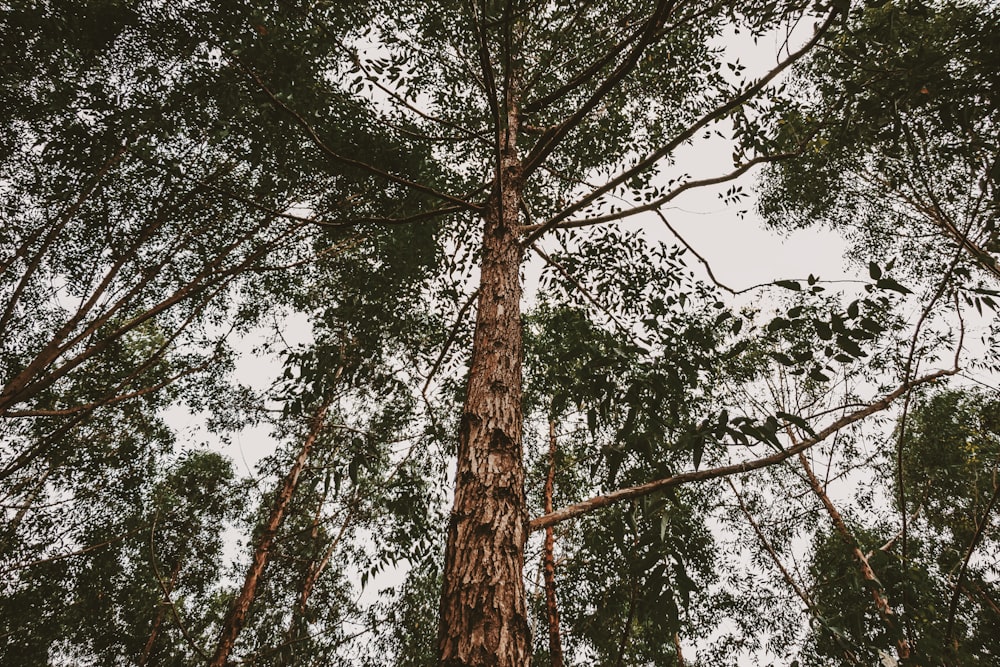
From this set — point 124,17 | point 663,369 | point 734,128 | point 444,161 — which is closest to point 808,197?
point 734,128

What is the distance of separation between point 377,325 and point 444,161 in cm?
339

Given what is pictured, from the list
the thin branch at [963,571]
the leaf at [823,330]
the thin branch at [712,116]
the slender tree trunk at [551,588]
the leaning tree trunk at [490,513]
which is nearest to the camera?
the thin branch at [963,571]

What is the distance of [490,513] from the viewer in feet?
6.23

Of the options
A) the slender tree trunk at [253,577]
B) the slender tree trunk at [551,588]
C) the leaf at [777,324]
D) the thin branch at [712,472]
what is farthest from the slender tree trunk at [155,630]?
the leaf at [777,324]

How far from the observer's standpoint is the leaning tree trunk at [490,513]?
61.7 inches

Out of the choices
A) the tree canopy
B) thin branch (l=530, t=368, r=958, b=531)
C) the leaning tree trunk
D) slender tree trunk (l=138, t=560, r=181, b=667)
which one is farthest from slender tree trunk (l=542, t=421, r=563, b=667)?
slender tree trunk (l=138, t=560, r=181, b=667)

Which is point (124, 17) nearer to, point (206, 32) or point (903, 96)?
point (206, 32)

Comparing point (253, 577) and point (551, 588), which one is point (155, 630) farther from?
point (551, 588)

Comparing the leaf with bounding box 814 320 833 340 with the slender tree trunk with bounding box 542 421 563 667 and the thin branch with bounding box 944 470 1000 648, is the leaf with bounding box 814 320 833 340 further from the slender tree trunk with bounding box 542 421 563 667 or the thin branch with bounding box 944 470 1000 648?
the slender tree trunk with bounding box 542 421 563 667

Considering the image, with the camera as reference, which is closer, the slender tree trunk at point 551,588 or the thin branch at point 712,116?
the thin branch at point 712,116

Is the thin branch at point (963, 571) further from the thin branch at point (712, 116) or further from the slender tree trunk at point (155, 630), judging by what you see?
the slender tree trunk at point (155, 630)

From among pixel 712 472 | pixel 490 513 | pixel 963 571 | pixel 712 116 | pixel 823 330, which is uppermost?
pixel 712 116

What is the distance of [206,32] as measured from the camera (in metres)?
5.11

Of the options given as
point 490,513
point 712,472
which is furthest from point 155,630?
point 712,472
